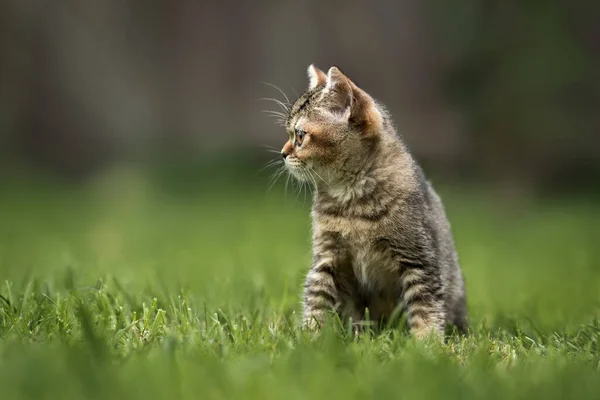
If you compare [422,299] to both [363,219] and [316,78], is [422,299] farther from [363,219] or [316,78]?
[316,78]

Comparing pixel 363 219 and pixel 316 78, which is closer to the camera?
Answer: pixel 363 219

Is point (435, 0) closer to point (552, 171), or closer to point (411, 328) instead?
point (552, 171)

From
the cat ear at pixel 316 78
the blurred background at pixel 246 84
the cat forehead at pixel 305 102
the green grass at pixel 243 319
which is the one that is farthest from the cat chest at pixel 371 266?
the blurred background at pixel 246 84

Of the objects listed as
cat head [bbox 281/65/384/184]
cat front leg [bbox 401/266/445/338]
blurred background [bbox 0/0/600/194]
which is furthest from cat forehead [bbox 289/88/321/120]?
blurred background [bbox 0/0/600/194]

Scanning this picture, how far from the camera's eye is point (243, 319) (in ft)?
10.8

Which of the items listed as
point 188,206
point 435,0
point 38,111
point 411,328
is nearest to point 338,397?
point 411,328

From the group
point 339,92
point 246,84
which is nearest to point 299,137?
point 339,92

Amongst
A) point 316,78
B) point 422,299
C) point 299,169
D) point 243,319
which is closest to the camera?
point 243,319

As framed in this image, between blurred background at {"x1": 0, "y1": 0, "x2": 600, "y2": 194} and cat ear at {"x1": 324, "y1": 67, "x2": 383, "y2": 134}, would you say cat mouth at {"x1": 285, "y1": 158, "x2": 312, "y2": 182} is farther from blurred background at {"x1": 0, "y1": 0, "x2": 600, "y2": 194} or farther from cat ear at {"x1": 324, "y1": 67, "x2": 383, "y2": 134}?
blurred background at {"x1": 0, "y1": 0, "x2": 600, "y2": 194}

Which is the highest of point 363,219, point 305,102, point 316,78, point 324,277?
point 316,78

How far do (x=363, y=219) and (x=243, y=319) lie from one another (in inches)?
26.0

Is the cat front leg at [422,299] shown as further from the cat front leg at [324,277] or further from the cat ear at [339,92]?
the cat ear at [339,92]

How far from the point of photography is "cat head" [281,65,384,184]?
358 centimetres

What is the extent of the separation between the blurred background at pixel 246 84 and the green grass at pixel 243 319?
197cm
